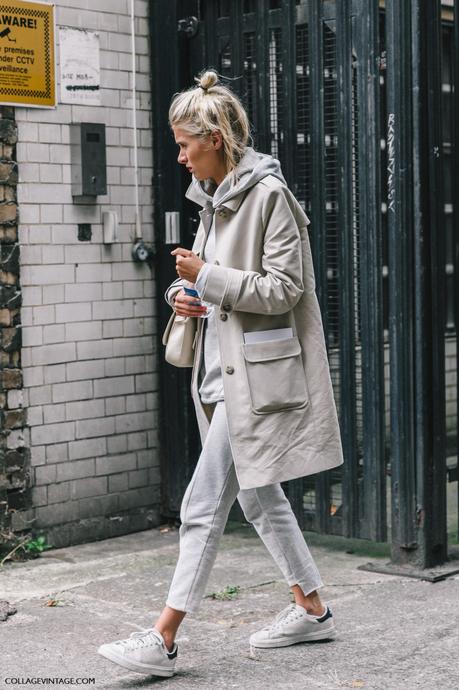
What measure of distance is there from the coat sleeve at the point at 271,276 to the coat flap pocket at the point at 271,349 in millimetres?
121

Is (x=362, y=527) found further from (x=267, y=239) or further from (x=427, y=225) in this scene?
(x=267, y=239)

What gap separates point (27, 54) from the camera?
612 centimetres

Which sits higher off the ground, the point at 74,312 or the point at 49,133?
the point at 49,133

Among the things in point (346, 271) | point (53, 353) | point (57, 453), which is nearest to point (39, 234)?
point (53, 353)

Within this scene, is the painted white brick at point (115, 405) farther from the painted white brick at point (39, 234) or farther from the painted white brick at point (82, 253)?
the painted white brick at point (39, 234)

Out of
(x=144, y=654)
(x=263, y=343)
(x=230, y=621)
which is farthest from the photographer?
(x=230, y=621)

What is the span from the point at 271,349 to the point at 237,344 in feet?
0.42

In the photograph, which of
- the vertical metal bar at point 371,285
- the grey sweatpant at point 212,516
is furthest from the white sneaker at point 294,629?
the vertical metal bar at point 371,285

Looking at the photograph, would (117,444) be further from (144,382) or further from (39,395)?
(39,395)

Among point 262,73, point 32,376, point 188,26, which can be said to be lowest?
point 32,376

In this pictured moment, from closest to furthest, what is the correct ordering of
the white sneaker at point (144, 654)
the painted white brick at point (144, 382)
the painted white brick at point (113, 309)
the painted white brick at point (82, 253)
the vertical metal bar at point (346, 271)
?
the white sneaker at point (144, 654)
the vertical metal bar at point (346, 271)
the painted white brick at point (82, 253)
the painted white brick at point (113, 309)
the painted white brick at point (144, 382)

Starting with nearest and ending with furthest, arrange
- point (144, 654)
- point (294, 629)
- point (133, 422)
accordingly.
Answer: point (144, 654) < point (294, 629) < point (133, 422)

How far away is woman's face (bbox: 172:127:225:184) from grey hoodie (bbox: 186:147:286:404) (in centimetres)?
6

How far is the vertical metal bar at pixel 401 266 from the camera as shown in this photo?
5508 millimetres
